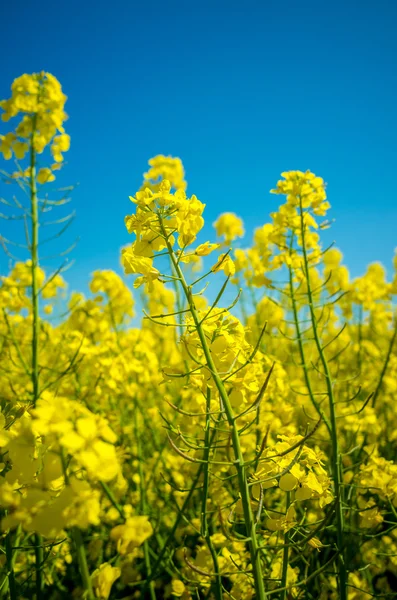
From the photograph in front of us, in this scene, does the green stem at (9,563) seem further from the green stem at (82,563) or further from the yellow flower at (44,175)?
the yellow flower at (44,175)

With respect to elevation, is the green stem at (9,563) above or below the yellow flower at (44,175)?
below

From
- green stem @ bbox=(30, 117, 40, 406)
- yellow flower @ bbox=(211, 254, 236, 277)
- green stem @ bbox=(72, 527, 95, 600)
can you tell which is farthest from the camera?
green stem @ bbox=(30, 117, 40, 406)

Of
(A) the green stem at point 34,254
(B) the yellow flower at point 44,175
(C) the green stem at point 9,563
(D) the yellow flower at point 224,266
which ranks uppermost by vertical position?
(B) the yellow flower at point 44,175

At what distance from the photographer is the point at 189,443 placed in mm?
1290

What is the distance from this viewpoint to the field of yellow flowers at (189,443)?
42.1 inches

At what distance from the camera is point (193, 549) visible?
123 inches

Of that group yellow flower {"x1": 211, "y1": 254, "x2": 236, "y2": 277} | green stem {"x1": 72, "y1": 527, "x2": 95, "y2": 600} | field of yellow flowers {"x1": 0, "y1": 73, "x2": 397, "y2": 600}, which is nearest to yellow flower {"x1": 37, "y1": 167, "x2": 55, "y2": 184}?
field of yellow flowers {"x1": 0, "y1": 73, "x2": 397, "y2": 600}

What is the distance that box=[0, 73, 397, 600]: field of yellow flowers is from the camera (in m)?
1.07

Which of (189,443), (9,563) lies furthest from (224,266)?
(9,563)

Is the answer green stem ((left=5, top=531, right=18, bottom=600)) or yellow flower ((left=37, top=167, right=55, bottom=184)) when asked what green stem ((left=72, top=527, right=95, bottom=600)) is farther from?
yellow flower ((left=37, top=167, right=55, bottom=184))

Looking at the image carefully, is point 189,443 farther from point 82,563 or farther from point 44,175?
point 44,175

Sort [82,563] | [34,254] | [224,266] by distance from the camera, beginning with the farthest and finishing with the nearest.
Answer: [34,254] < [224,266] < [82,563]

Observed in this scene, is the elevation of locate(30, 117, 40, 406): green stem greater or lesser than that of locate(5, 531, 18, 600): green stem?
greater

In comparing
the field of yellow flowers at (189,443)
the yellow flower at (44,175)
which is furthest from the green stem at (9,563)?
A: the yellow flower at (44,175)
